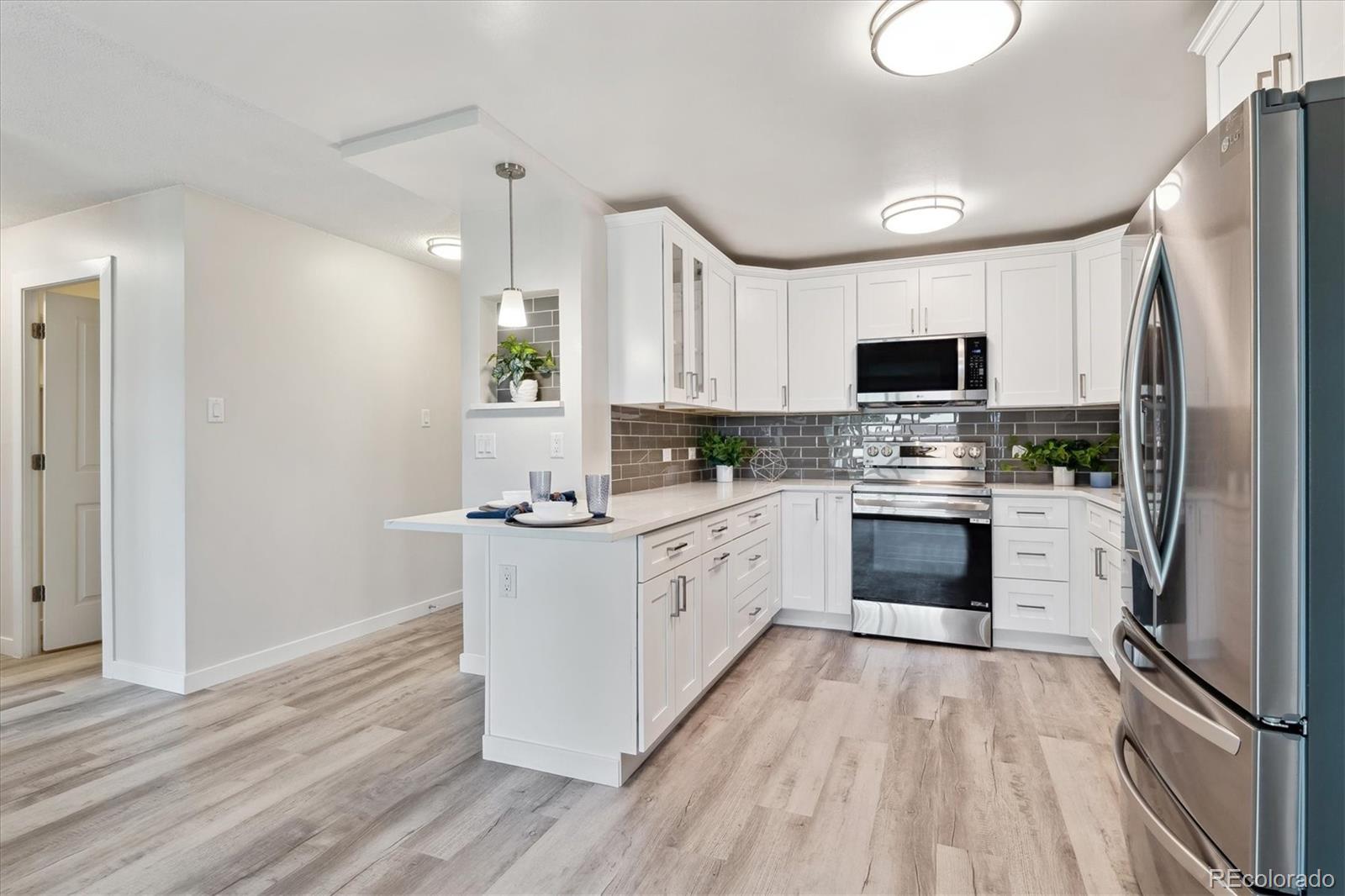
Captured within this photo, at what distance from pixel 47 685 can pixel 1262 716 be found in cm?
459

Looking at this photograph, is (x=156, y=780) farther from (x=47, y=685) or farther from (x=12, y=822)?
(x=47, y=685)

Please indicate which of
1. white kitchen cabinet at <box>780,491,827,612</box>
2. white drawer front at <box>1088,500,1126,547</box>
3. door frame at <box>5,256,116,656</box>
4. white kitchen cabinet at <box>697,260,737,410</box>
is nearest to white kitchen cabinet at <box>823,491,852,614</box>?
white kitchen cabinet at <box>780,491,827,612</box>

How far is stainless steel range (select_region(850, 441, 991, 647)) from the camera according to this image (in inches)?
145

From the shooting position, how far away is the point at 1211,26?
5.81ft

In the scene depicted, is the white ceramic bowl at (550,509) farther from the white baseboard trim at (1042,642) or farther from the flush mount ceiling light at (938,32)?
the white baseboard trim at (1042,642)

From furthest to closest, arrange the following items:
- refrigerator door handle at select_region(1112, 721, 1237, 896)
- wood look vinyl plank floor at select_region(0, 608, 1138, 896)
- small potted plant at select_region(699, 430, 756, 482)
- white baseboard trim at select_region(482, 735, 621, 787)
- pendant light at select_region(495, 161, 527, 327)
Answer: small potted plant at select_region(699, 430, 756, 482), pendant light at select_region(495, 161, 527, 327), white baseboard trim at select_region(482, 735, 621, 787), wood look vinyl plank floor at select_region(0, 608, 1138, 896), refrigerator door handle at select_region(1112, 721, 1237, 896)

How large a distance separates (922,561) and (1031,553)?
55 cm

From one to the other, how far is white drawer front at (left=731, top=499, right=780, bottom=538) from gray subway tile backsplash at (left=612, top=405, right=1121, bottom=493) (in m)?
0.63

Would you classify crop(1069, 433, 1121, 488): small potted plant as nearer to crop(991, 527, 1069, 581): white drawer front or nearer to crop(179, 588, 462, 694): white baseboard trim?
crop(991, 527, 1069, 581): white drawer front

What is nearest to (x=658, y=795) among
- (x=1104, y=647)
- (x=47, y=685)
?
(x=1104, y=647)

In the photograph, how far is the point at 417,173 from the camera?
9.31 ft

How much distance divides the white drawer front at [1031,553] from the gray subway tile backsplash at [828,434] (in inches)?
25.0

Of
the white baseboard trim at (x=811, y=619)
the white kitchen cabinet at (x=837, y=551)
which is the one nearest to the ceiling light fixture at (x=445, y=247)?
the white kitchen cabinet at (x=837, y=551)

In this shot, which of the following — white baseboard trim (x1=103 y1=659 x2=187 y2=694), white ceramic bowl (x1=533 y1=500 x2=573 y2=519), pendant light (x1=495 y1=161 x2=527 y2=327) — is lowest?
white baseboard trim (x1=103 y1=659 x2=187 y2=694)
